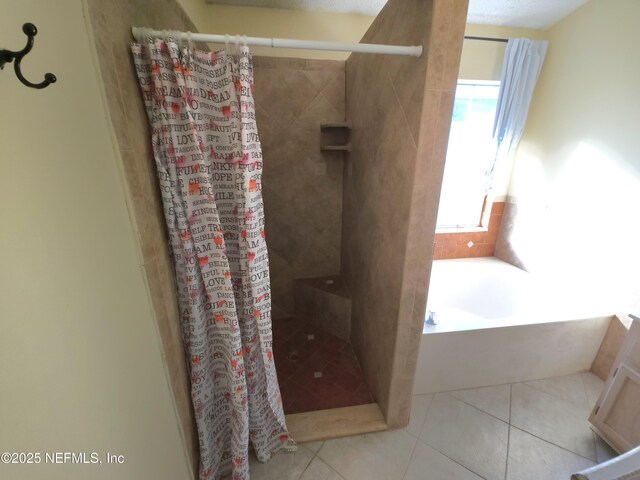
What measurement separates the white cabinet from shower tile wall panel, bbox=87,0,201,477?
195 cm

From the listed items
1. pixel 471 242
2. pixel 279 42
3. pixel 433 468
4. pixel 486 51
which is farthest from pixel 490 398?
pixel 486 51

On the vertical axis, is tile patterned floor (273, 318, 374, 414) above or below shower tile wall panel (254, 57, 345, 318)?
below

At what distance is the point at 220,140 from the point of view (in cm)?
86

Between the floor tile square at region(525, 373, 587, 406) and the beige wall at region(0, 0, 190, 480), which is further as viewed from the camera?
the floor tile square at region(525, 373, 587, 406)

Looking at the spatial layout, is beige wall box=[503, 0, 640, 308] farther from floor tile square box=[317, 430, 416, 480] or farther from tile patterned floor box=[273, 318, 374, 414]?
tile patterned floor box=[273, 318, 374, 414]

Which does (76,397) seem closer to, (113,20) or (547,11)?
(113,20)

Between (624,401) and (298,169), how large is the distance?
2221 millimetres

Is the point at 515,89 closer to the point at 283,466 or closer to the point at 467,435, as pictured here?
the point at 467,435

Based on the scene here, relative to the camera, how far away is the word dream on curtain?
Answer: 1.90 metres

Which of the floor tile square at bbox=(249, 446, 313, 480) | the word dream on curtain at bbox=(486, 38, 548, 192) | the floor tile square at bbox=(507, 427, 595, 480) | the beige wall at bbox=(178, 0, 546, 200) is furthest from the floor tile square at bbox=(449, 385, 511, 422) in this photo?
the beige wall at bbox=(178, 0, 546, 200)

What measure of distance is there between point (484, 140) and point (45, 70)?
2.80 m

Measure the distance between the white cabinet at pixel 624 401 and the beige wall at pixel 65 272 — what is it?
6.49ft

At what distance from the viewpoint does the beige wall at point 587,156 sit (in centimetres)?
146

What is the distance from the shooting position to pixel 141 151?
28.5 inches
